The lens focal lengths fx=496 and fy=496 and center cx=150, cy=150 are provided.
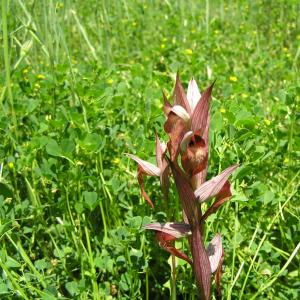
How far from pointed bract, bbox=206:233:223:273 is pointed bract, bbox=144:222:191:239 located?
11cm

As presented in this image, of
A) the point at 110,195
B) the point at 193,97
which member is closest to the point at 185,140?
the point at 193,97

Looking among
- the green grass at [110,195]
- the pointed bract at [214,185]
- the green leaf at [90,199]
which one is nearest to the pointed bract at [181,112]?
the pointed bract at [214,185]

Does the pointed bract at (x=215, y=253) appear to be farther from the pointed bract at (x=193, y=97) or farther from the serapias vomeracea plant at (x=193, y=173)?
the pointed bract at (x=193, y=97)

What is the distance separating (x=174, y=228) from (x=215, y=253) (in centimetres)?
14

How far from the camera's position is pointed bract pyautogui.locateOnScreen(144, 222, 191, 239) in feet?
3.51

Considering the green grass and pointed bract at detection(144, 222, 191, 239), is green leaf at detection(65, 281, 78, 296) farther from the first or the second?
pointed bract at detection(144, 222, 191, 239)

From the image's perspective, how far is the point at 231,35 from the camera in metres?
3.90

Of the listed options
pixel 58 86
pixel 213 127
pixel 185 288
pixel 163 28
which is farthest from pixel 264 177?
pixel 163 28

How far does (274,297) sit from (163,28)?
10.3 feet

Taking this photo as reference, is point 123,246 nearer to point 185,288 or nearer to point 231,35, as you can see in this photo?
point 185,288

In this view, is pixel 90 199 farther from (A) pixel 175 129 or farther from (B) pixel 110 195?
(A) pixel 175 129

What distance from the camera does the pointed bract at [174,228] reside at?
1068 millimetres

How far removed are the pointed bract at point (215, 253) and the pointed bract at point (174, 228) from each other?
107 millimetres

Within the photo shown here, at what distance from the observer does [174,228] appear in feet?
3.54
